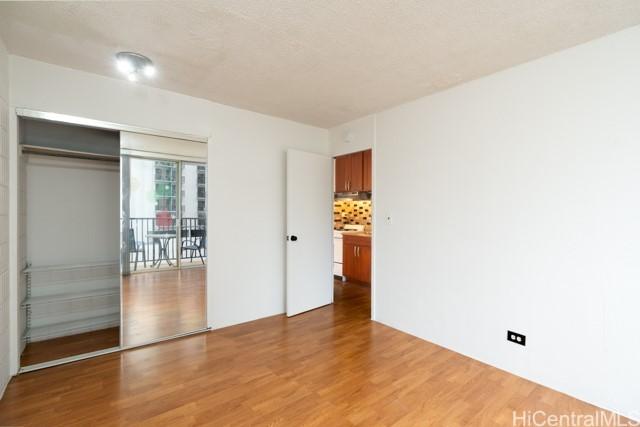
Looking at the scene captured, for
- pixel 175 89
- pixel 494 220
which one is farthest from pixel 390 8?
pixel 175 89

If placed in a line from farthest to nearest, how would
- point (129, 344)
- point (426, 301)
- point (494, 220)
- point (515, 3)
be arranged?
point (426, 301) → point (129, 344) → point (494, 220) → point (515, 3)

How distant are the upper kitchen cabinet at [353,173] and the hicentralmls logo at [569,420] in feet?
11.4

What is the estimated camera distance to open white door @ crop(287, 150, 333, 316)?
388cm

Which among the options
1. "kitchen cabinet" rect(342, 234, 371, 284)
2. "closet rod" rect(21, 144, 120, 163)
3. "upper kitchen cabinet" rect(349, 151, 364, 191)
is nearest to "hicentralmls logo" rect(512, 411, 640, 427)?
"kitchen cabinet" rect(342, 234, 371, 284)

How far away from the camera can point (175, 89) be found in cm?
307

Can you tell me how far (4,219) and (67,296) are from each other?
1273 millimetres

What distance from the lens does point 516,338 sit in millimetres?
2531

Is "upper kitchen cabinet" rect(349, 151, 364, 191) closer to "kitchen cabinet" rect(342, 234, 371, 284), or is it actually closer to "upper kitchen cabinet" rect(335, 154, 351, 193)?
"upper kitchen cabinet" rect(335, 154, 351, 193)

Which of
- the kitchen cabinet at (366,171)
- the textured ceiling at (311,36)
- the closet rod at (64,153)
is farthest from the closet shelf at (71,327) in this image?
the kitchen cabinet at (366,171)

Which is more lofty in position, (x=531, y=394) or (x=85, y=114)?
(x=85, y=114)

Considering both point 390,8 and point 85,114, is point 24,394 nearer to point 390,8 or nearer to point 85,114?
point 85,114

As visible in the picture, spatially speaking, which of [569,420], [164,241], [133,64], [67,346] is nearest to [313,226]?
[164,241]

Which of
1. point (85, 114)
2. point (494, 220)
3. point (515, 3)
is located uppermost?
point (515, 3)

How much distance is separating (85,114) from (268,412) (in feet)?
9.43
